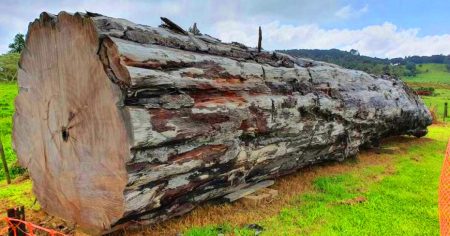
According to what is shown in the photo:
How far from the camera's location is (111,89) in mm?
4137

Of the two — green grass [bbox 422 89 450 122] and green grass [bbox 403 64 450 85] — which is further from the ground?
green grass [bbox 403 64 450 85]

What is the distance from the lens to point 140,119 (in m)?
4.04

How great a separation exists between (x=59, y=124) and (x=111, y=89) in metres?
1.24

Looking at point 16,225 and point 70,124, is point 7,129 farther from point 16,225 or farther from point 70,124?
point 70,124

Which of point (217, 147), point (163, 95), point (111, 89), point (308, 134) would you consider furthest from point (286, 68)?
point (111, 89)

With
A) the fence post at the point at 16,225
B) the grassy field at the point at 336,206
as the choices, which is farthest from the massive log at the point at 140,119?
the fence post at the point at 16,225

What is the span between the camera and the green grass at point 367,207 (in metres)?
5.03

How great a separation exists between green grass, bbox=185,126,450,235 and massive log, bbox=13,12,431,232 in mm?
868

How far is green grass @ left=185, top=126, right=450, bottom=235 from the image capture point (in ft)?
16.5

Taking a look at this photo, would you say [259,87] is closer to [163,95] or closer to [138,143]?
[163,95]

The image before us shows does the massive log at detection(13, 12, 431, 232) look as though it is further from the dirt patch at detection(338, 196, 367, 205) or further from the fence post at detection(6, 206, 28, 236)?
the dirt patch at detection(338, 196, 367, 205)

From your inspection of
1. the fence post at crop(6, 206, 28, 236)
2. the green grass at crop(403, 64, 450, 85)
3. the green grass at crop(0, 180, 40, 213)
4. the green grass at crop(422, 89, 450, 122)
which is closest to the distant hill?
the green grass at crop(403, 64, 450, 85)

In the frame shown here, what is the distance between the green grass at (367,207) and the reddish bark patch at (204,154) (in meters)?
0.93

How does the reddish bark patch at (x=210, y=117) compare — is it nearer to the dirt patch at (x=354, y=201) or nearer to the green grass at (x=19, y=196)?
Answer: the dirt patch at (x=354, y=201)
